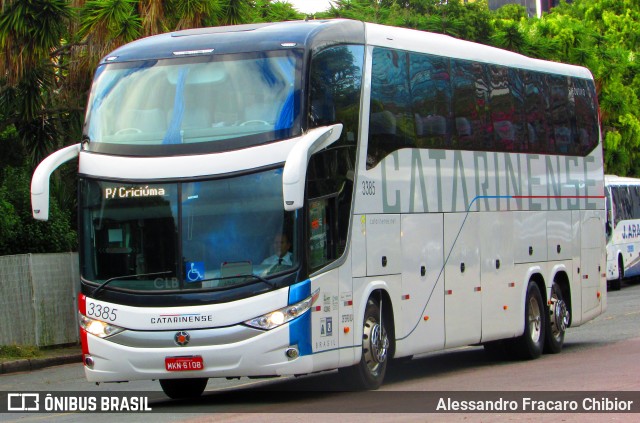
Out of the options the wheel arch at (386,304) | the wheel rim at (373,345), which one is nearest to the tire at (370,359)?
the wheel rim at (373,345)

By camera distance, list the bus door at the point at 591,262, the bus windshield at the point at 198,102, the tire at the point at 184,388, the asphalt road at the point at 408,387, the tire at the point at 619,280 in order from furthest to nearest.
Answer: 1. the tire at the point at 619,280
2. the bus door at the point at 591,262
3. the tire at the point at 184,388
4. the bus windshield at the point at 198,102
5. the asphalt road at the point at 408,387

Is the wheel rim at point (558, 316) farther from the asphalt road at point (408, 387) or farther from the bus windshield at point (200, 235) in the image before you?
the bus windshield at point (200, 235)

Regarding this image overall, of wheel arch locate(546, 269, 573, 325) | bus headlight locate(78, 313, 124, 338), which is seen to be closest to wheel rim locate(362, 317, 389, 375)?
bus headlight locate(78, 313, 124, 338)

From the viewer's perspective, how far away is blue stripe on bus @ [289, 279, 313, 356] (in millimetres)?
12461

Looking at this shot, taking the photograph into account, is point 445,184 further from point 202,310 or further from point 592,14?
point 592,14

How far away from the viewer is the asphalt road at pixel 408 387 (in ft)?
38.5

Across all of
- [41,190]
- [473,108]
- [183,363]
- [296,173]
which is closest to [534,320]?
[473,108]

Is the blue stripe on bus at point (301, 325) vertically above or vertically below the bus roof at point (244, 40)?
below

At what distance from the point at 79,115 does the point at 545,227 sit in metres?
9.46

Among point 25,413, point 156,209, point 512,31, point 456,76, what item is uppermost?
point 512,31

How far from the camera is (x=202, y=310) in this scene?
12414mm

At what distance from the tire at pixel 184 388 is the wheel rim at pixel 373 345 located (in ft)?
6.24

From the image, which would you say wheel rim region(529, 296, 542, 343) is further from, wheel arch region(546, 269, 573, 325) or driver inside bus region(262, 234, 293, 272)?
driver inside bus region(262, 234, 293, 272)

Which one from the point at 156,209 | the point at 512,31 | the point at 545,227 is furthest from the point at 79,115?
the point at 512,31
